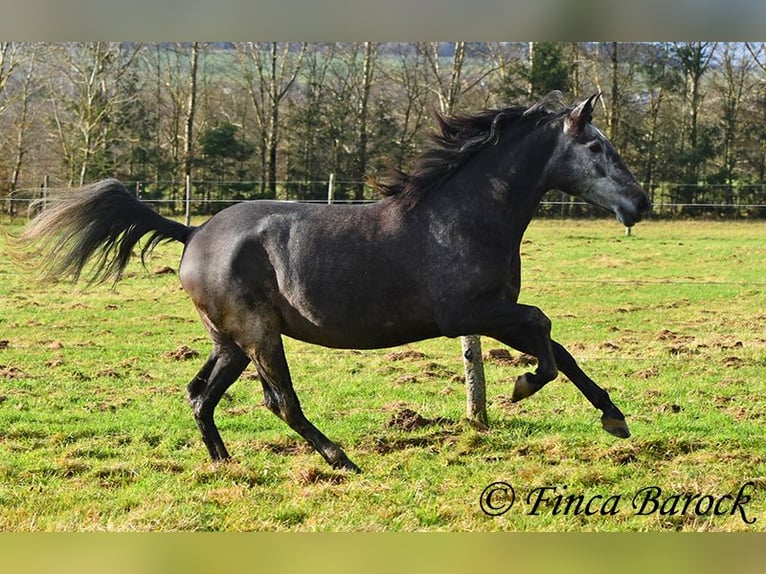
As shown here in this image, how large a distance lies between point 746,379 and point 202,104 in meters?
24.2

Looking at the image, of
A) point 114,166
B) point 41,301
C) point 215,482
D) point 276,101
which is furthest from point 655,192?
point 215,482

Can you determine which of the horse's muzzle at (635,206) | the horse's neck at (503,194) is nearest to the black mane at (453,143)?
the horse's neck at (503,194)

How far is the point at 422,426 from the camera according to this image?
579 cm

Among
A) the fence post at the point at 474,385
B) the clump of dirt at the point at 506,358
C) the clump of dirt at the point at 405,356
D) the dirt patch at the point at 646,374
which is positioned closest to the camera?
the fence post at the point at 474,385

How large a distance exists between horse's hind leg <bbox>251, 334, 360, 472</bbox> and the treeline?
50.3ft

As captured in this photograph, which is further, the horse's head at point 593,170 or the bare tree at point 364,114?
the bare tree at point 364,114

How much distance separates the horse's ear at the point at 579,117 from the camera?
441 centimetres

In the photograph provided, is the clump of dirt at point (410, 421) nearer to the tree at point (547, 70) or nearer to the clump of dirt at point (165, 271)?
the clump of dirt at point (165, 271)

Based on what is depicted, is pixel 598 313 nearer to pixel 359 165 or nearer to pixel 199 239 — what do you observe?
pixel 199 239

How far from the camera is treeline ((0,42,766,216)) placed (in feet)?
71.3

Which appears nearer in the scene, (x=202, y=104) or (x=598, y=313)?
(x=598, y=313)

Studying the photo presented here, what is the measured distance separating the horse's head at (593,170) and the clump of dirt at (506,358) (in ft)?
12.3

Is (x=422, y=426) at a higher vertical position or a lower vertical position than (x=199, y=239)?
lower

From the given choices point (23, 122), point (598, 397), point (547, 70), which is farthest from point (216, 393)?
point (23, 122)
